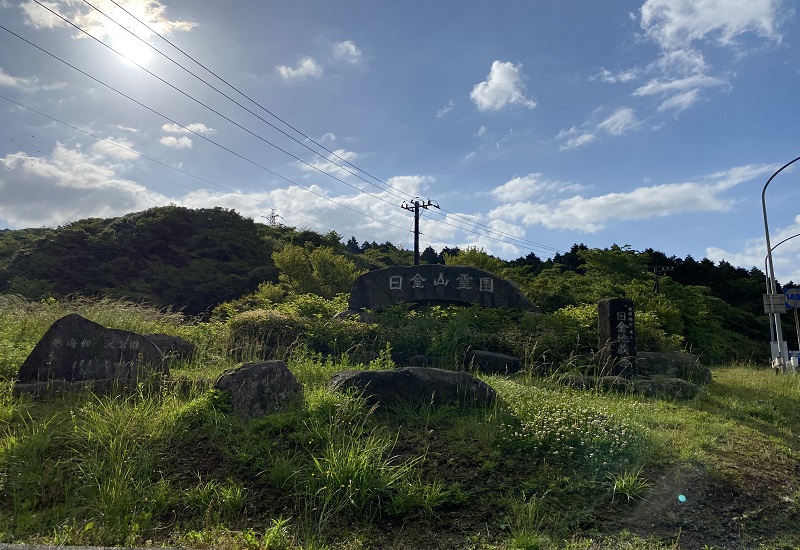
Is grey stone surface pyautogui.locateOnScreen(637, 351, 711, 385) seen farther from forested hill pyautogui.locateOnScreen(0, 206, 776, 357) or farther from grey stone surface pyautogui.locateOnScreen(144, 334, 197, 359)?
grey stone surface pyautogui.locateOnScreen(144, 334, 197, 359)

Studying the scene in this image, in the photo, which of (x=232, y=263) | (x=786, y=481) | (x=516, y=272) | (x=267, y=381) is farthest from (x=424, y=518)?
(x=232, y=263)

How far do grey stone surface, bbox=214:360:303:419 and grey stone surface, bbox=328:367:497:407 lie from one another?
46cm

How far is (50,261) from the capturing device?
28656mm

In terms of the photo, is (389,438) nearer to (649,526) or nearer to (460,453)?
(460,453)

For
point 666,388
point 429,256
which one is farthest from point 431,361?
point 429,256

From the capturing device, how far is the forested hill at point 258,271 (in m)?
20.7

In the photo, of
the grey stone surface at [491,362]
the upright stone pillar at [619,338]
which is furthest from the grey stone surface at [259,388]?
the upright stone pillar at [619,338]

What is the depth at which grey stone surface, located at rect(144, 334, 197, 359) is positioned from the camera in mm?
8141

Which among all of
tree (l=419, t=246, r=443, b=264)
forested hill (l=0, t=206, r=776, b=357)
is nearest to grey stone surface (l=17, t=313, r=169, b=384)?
forested hill (l=0, t=206, r=776, b=357)

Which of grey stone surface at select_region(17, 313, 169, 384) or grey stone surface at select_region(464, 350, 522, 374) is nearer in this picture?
grey stone surface at select_region(17, 313, 169, 384)

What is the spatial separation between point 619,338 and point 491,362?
2115 mm

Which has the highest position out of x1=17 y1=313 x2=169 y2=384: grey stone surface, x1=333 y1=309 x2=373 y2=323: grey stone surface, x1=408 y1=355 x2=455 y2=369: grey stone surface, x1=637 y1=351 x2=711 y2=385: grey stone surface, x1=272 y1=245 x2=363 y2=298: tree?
x1=272 y1=245 x2=363 y2=298: tree

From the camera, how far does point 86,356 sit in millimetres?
6574

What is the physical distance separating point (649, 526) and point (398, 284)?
1235 cm
